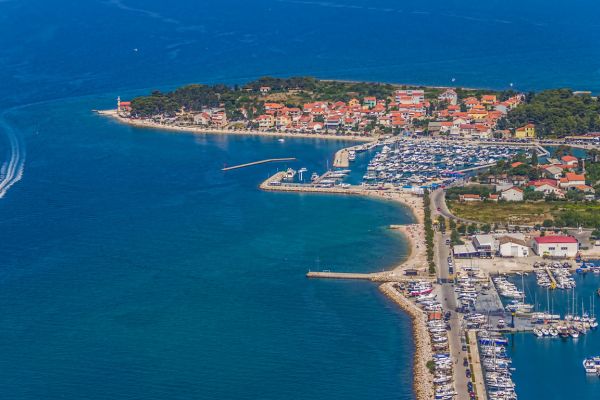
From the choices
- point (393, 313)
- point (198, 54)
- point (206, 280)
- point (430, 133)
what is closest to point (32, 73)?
point (198, 54)

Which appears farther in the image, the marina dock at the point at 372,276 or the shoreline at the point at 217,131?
the shoreline at the point at 217,131

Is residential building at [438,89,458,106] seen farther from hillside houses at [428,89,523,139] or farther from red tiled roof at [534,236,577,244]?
red tiled roof at [534,236,577,244]

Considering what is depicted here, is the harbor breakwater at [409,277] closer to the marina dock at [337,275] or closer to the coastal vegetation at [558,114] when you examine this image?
the marina dock at [337,275]

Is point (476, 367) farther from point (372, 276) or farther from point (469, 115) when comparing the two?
point (469, 115)

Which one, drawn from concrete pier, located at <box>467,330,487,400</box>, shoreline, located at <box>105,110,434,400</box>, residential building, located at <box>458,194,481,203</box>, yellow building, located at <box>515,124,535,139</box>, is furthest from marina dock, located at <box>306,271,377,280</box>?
yellow building, located at <box>515,124,535,139</box>

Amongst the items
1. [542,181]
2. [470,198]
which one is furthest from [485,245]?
[542,181]

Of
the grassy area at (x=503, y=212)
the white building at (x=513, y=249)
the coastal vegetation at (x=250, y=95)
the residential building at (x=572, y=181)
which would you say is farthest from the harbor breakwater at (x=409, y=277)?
the coastal vegetation at (x=250, y=95)
